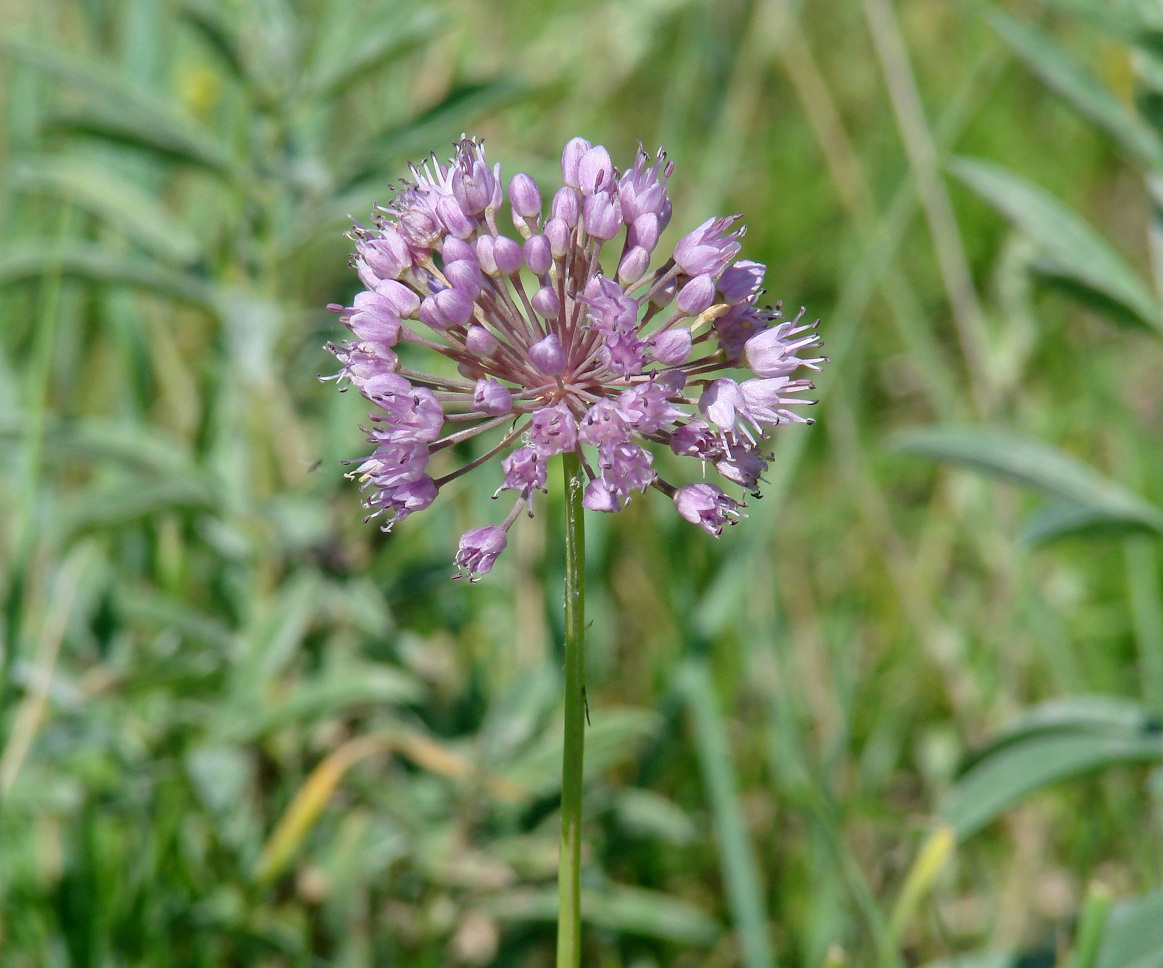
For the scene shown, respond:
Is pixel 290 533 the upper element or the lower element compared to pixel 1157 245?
lower

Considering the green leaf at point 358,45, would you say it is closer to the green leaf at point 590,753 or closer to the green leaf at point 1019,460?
the green leaf at point 1019,460

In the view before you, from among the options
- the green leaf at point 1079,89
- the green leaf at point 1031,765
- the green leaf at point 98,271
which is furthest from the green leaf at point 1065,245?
the green leaf at point 98,271

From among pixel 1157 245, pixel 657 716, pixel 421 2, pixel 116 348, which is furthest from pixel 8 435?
pixel 1157 245

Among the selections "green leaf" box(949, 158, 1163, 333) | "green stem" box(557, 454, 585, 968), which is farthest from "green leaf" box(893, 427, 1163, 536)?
"green stem" box(557, 454, 585, 968)

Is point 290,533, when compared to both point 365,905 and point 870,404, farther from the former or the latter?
point 870,404

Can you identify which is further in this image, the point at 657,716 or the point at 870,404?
the point at 870,404

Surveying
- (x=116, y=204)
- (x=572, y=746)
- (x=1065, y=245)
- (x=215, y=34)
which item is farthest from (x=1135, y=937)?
(x=116, y=204)

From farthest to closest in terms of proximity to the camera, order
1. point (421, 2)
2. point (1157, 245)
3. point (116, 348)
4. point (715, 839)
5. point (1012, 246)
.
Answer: point (1012, 246) < point (116, 348) < point (715, 839) < point (421, 2) < point (1157, 245)
